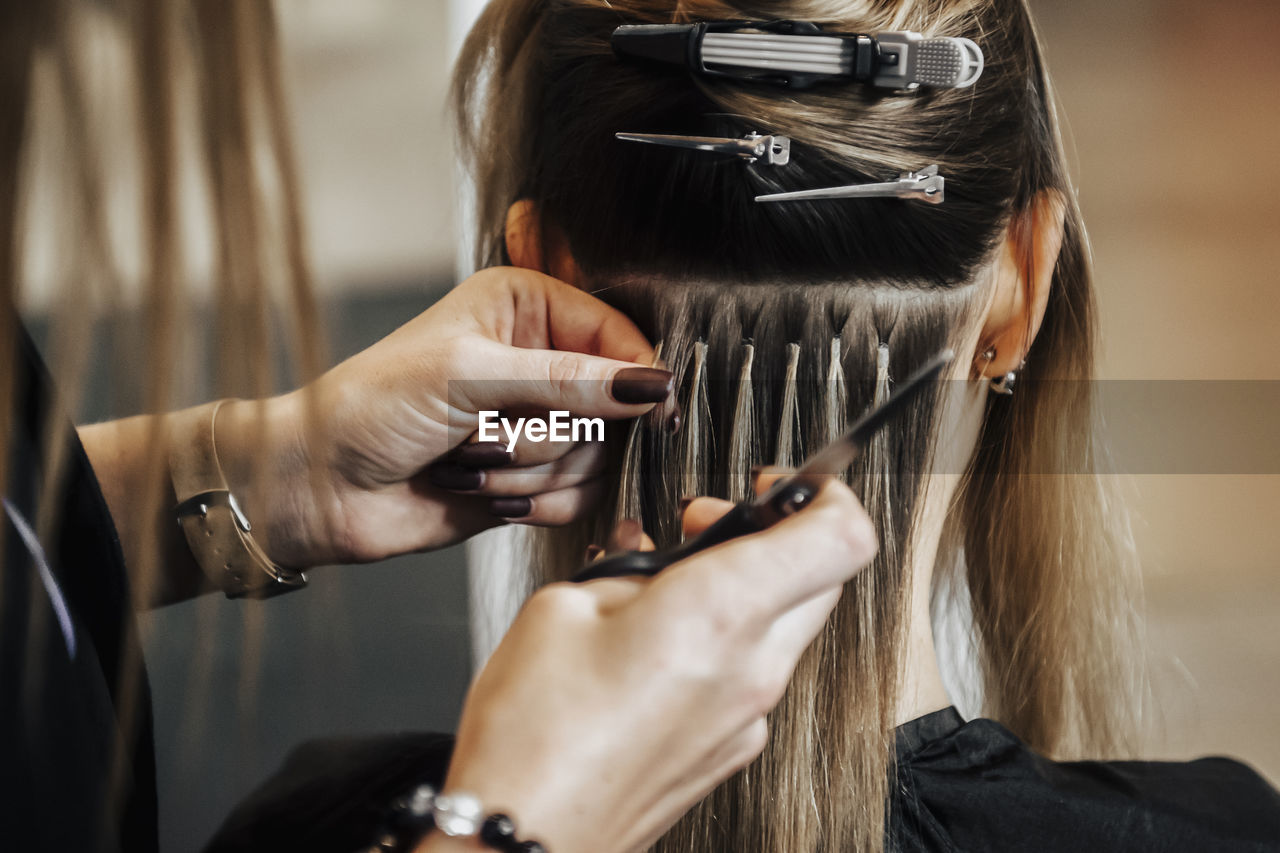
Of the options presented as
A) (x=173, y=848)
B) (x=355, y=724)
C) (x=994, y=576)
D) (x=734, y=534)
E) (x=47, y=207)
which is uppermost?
(x=47, y=207)

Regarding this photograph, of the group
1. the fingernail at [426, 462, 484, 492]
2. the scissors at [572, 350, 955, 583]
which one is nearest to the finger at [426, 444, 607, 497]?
the fingernail at [426, 462, 484, 492]

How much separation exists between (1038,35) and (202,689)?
106 cm

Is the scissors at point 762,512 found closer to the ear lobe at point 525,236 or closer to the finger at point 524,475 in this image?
the finger at point 524,475

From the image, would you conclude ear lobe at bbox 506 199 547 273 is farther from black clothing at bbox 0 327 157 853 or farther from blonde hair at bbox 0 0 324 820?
black clothing at bbox 0 327 157 853

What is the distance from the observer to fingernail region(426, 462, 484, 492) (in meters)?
0.68

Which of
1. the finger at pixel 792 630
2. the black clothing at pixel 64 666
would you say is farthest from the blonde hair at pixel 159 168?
the finger at pixel 792 630

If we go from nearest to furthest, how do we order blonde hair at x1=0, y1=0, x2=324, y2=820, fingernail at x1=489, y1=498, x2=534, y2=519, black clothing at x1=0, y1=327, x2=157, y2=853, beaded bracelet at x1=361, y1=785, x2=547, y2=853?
beaded bracelet at x1=361, y1=785, x2=547, y2=853 → blonde hair at x1=0, y1=0, x2=324, y2=820 → black clothing at x1=0, y1=327, x2=157, y2=853 → fingernail at x1=489, y1=498, x2=534, y2=519

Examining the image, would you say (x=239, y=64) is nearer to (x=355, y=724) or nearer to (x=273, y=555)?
(x=273, y=555)

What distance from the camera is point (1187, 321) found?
0.68 meters

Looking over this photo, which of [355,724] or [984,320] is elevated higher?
[984,320]

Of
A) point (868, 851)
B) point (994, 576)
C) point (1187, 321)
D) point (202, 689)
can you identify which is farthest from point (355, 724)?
point (1187, 321)

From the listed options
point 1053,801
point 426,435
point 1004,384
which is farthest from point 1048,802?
point 426,435

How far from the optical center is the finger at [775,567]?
1.28ft

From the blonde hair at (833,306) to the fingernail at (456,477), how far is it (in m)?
0.11
